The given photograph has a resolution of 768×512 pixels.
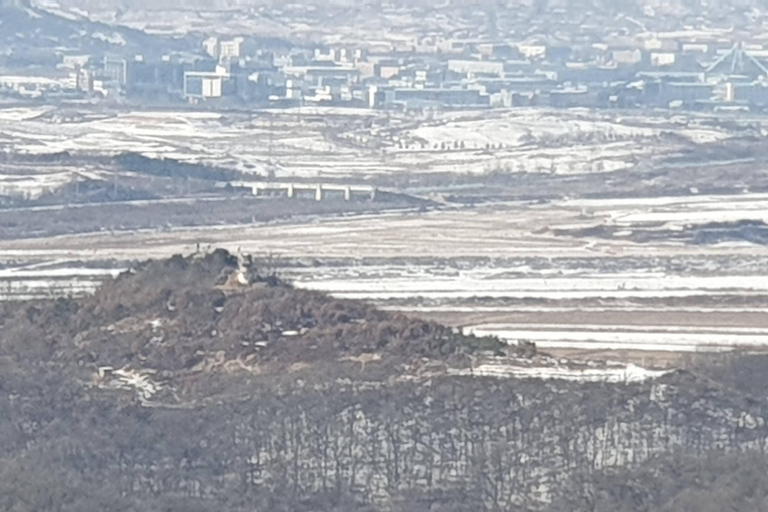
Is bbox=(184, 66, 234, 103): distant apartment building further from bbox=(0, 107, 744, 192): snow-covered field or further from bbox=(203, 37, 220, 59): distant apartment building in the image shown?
bbox=(203, 37, 220, 59): distant apartment building

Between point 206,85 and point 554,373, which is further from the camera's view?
point 206,85

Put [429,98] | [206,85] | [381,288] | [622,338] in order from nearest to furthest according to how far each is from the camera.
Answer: [622,338] → [381,288] → [429,98] → [206,85]

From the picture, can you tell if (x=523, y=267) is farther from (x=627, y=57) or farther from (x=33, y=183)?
(x=627, y=57)

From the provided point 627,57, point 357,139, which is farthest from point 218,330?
point 627,57

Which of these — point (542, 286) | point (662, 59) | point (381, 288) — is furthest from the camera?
point (662, 59)

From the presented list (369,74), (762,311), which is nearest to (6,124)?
(369,74)

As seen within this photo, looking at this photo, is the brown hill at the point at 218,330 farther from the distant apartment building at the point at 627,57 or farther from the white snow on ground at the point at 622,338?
the distant apartment building at the point at 627,57

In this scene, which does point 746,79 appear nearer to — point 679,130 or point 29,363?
point 679,130
